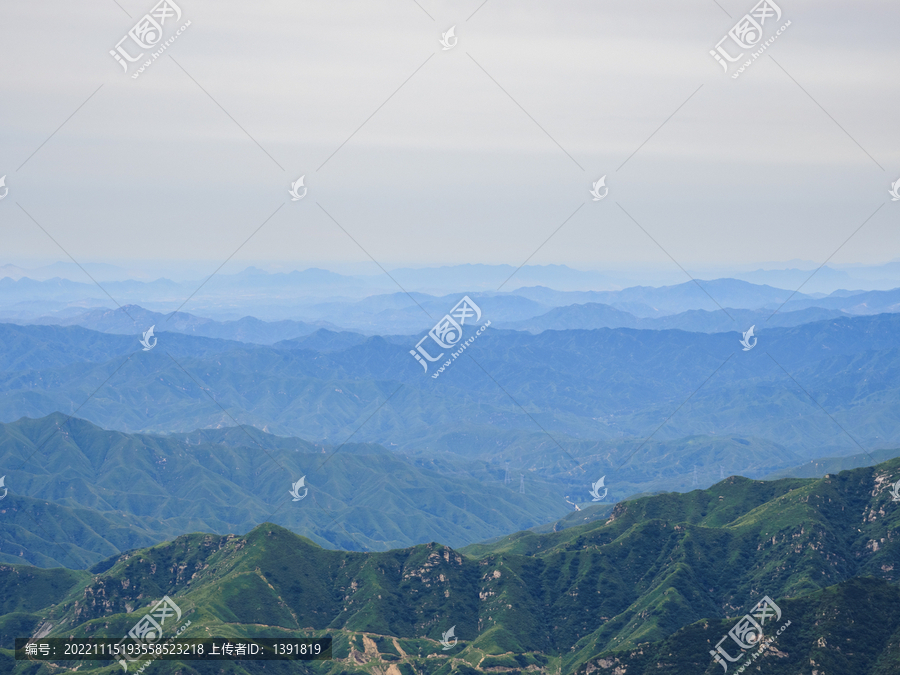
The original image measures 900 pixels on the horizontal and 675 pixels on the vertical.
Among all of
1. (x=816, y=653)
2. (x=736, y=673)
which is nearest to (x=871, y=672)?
(x=816, y=653)

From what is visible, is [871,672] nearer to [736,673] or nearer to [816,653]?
[816,653]
